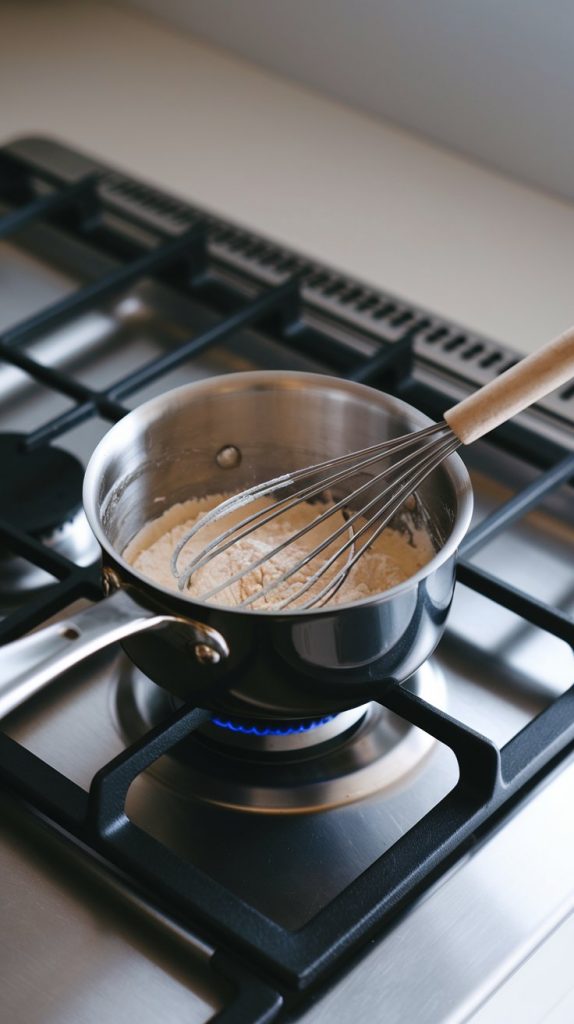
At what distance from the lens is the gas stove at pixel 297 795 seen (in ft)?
1.31

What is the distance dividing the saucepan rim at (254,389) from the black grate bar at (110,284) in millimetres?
178

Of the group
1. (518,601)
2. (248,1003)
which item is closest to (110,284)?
(518,601)

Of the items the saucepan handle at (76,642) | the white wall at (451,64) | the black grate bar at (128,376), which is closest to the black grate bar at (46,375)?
the black grate bar at (128,376)

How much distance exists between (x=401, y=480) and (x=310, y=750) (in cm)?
10

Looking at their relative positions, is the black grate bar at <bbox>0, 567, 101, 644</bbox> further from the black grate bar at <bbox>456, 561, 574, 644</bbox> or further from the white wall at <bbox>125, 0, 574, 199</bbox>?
the white wall at <bbox>125, 0, 574, 199</bbox>

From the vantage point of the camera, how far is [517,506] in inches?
21.6

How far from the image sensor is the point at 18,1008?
0.39 meters

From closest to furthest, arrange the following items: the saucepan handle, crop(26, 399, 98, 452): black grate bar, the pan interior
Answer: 1. the saucepan handle
2. the pan interior
3. crop(26, 399, 98, 452): black grate bar

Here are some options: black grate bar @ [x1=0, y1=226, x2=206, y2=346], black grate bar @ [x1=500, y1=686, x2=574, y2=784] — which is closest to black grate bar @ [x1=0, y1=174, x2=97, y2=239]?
black grate bar @ [x1=0, y1=226, x2=206, y2=346]

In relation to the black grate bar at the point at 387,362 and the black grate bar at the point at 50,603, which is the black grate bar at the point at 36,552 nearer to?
the black grate bar at the point at 50,603

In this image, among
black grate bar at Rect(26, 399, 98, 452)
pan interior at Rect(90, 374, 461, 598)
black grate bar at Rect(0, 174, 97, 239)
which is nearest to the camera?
pan interior at Rect(90, 374, 461, 598)

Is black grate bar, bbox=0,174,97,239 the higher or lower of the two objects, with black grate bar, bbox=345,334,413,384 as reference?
lower

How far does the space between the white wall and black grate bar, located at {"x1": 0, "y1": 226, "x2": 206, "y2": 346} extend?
0.67ft

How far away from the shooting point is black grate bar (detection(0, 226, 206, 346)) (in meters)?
0.65
